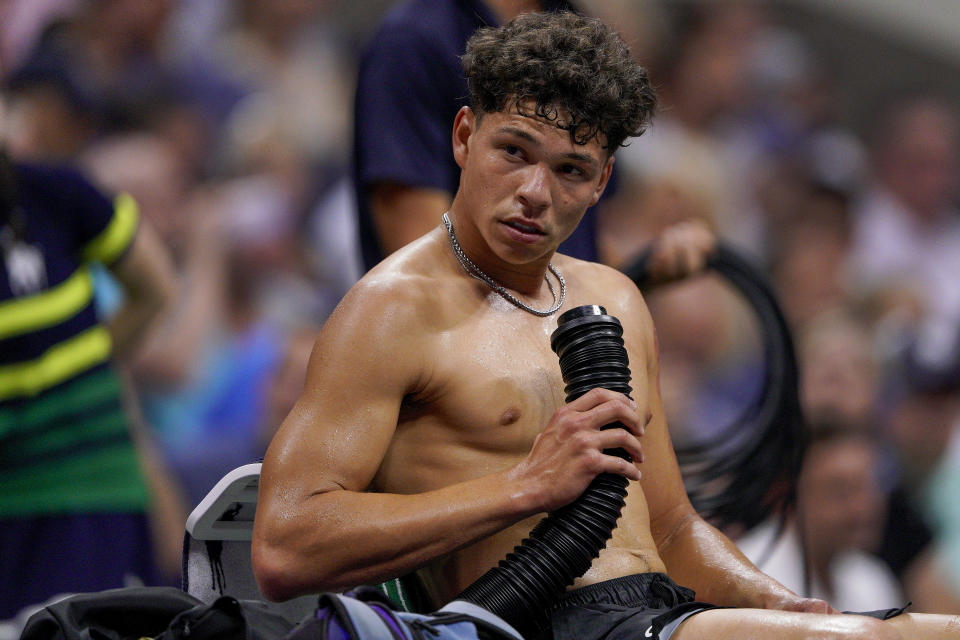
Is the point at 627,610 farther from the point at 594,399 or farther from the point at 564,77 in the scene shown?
the point at 564,77

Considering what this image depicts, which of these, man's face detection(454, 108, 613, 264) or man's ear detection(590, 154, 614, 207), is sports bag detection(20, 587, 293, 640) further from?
man's ear detection(590, 154, 614, 207)

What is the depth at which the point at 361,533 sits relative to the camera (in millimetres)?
1734

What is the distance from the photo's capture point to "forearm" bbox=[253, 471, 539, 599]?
5.70 ft

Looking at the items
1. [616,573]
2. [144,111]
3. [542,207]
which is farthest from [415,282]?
[144,111]

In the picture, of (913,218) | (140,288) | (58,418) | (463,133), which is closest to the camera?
(463,133)

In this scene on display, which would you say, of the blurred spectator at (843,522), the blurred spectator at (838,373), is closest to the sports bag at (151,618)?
the blurred spectator at (843,522)

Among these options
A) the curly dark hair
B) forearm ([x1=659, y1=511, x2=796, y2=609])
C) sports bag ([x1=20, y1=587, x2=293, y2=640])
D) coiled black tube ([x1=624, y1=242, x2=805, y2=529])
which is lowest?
sports bag ([x1=20, y1=587, x2=293, y2=640])

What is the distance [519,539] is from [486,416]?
0.62ft

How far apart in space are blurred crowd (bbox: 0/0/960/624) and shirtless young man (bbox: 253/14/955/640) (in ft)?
5.60

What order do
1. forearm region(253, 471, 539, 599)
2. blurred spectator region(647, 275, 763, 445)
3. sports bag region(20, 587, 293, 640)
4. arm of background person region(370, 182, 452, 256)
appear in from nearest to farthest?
sports bag region(20, 587, 293, 640) < forearm region(253, 471, 539, 599) < arm of background person region(370, 182, 452, 256) < blurred spectator region(647, 275, 763, 445)

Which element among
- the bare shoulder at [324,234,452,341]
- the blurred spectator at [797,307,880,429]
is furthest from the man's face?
the blurred spectator at [797,307,880,429]

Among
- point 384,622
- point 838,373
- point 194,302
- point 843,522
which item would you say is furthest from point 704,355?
point 384,622

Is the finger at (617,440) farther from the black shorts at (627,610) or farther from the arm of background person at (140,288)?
the arm of background person at (140,288)

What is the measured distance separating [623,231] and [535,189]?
388 centimetres
